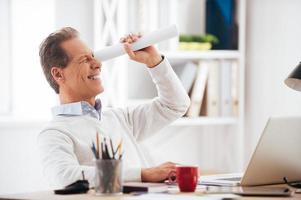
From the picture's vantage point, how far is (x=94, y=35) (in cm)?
396

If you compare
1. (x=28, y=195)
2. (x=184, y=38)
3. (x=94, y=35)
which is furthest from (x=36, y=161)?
(x=28, y=195)

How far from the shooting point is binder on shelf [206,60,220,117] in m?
4.26

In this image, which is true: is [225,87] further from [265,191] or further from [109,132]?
[265,191]

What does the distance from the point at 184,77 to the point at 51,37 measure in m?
1.59

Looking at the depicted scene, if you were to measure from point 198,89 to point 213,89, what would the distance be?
0.35ft

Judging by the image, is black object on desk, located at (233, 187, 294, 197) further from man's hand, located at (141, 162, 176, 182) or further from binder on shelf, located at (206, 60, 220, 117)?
binder on shelf, located at (206, 60, 220, 117)

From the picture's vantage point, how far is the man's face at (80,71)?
271 cm

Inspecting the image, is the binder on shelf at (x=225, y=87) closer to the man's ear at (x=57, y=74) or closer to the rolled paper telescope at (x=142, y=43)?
the man's ear at (x=57, y=74)

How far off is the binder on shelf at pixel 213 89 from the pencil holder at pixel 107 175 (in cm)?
230

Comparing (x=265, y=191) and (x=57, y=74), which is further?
(x=57, y=74)

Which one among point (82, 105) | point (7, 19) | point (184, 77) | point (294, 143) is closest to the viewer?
point (294, 143)

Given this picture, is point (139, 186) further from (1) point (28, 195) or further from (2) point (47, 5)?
(2) point (47, 5)

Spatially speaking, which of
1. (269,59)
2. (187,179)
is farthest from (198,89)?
(187,179)

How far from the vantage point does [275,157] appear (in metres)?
2.24
